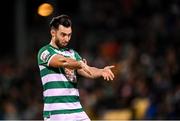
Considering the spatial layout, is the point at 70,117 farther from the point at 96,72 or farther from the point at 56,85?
the point at 96,72

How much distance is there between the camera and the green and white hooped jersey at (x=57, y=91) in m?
8.52

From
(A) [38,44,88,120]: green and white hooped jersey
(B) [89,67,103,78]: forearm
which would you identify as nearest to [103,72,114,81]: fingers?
(B) [89,67,103,78]: forearm

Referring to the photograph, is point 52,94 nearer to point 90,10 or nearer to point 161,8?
point 161,8

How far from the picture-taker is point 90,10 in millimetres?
19062

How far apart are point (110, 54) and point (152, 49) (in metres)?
1.43

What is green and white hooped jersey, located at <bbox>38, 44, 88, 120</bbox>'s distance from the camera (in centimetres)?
852

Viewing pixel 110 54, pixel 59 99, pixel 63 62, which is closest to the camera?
pixel 63 62

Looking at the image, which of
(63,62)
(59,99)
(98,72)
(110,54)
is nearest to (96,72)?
(98,72)

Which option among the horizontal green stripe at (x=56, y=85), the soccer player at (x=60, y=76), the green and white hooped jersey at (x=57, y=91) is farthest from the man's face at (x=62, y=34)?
Result: the horizontal green stripe at (x=56, y=85)

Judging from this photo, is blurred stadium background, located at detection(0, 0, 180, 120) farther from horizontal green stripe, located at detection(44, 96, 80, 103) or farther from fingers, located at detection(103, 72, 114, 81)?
fingers, located at detection(103, 72, 114, 81)

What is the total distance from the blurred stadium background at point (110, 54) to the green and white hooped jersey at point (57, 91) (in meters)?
3.96

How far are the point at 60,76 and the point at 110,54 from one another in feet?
25.3

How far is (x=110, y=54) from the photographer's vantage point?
16.2 meters

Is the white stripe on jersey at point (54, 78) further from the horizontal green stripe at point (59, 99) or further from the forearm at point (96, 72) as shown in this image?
the forearm at point (96, 72)
